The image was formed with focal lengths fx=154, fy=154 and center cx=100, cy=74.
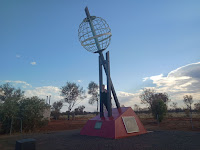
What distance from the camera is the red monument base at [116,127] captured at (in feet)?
29.5

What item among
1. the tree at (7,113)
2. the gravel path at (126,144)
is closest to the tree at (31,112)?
the tree at (7,113)

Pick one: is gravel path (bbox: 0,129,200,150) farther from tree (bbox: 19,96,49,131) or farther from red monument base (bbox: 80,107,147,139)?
tree (bbox: 19,96,49,131)

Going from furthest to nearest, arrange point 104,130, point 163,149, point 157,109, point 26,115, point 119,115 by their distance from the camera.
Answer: point 157,109 → point 26,115 → point 119,115 → point 104,130 → point 163,149

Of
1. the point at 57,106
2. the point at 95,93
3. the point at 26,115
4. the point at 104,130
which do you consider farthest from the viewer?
the point at 57,106

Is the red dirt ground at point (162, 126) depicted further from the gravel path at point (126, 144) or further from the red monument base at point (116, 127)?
the gravel path at point (126, 144)

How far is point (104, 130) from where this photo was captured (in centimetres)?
931

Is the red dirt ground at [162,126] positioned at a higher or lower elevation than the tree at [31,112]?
lower

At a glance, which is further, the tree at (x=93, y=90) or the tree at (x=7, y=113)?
the tree at (x=93, y=90)

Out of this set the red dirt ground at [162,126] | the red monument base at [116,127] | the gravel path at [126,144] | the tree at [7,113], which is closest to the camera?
the gravel path at [126,144]

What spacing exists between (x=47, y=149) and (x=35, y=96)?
11.3m

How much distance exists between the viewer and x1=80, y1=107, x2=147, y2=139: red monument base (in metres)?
8.99

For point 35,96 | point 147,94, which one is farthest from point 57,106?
point 35,96

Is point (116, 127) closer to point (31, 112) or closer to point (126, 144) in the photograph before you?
point (126, 144)

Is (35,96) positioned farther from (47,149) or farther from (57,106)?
(57,106)
